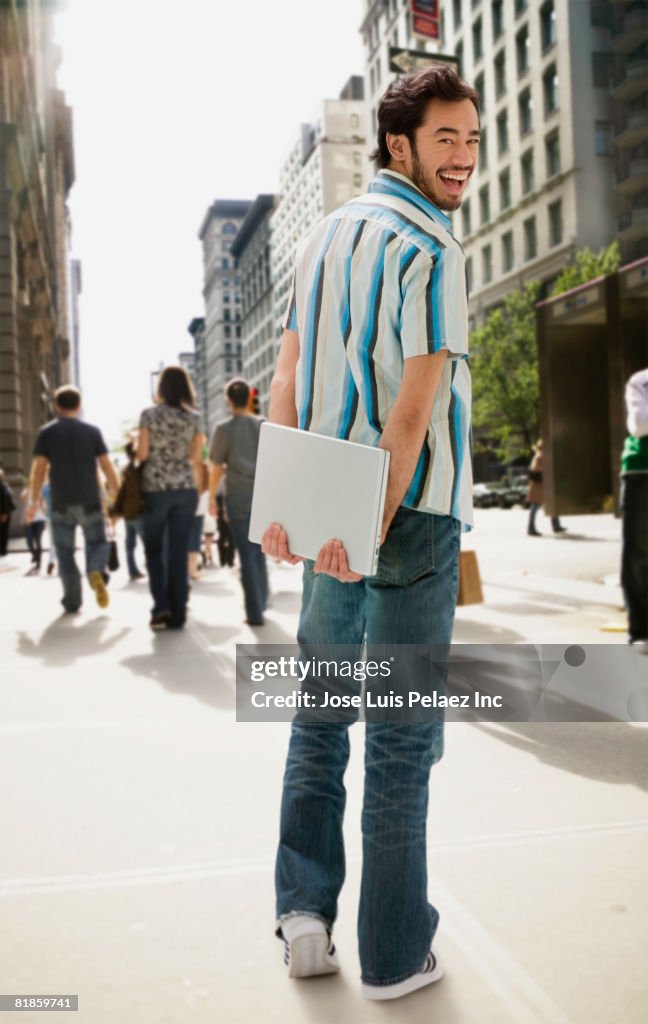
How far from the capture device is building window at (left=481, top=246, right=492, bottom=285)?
54406 mm

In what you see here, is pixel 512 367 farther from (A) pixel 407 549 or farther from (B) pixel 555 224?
(A) pixel 407 549

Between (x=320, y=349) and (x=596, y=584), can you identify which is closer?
(x=320, y=349)

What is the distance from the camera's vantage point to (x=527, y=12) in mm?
48000

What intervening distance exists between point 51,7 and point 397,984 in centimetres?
5165

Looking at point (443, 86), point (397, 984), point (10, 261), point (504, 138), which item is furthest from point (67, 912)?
point (504, 138)

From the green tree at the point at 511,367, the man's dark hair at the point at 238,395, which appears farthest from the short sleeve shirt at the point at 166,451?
the green tree at the point at 511,367

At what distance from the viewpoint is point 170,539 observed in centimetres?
794

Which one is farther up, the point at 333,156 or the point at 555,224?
the point at 333,156

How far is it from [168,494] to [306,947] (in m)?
5.96

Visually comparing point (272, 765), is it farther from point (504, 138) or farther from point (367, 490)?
point (504, 138)

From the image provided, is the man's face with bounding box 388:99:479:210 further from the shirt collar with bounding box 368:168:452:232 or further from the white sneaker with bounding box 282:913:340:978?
the white sneaker with bounding box 282:913:340:978

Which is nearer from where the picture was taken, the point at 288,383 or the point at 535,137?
the point at 288,383

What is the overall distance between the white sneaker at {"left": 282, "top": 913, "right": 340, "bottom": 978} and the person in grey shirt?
5.53 m
